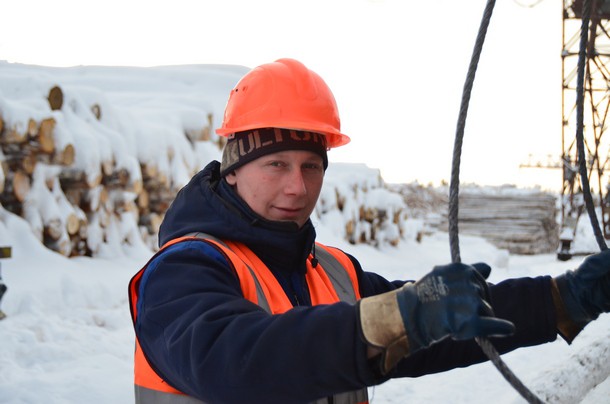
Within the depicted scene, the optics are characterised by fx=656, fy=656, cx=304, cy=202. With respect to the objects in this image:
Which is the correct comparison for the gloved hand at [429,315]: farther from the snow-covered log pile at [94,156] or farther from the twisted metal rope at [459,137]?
the snow-covered log pile at [94,156]

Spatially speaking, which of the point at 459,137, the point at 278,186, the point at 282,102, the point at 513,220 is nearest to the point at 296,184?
the point at 278,186

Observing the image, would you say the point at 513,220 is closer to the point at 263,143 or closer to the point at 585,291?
the point at 585,291

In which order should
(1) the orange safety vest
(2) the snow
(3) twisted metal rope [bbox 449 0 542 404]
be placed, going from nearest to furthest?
(3) twisted metal rope [bbox 449 0 542 404], (1) the orange safety vest, (2) the snow

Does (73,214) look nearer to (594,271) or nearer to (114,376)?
(114,376)

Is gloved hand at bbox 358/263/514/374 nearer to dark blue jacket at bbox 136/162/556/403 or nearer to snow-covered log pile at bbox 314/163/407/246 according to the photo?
dark blue jacket at bbox 136/162/556/403

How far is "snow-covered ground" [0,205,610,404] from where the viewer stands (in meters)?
3.53

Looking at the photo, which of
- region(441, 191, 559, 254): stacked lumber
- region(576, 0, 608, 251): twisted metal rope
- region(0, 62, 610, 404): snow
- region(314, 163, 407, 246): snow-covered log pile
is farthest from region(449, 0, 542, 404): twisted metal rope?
region(441, 191, 559, 254): stacked lumber

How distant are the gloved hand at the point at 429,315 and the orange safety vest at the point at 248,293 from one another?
0.47 metres

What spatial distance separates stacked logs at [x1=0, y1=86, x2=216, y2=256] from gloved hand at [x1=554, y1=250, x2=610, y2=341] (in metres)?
5.15

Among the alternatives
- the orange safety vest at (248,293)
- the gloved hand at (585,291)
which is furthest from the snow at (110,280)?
the orange safety vest at (248,293)

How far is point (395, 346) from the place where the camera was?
3.83 ft

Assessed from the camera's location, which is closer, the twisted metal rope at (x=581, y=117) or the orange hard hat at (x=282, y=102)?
the twisted metal rope at (x=581, y=117)

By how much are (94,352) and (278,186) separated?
330 centimetres

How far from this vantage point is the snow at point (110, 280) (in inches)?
145
